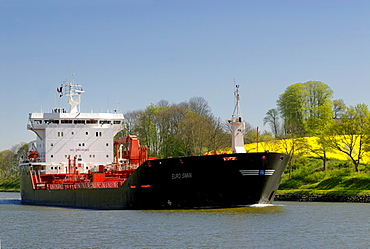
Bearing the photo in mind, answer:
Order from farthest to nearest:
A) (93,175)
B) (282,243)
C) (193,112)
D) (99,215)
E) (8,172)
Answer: (8,172) < (193,112) < (93,175) < (99,215) < (282,243)

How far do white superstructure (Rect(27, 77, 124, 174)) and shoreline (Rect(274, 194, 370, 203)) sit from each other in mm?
16629

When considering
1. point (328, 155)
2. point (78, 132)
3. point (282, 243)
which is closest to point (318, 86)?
point (328, 155)

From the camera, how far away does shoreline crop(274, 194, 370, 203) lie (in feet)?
153

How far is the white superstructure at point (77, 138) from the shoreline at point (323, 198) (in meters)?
16.6

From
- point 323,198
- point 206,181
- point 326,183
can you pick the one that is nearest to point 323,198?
point 323,198

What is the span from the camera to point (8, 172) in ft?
420

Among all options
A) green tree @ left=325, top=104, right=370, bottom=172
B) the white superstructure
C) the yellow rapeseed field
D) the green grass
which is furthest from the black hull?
the yellow rapeseed field

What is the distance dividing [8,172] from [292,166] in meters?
81.6

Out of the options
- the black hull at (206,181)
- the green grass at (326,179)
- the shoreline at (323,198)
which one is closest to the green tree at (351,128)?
the green grass at (326,179)

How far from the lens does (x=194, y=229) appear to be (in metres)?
26.7

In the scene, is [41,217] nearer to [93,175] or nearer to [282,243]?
[93,175]

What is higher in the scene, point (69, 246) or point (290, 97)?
point (290, 97)

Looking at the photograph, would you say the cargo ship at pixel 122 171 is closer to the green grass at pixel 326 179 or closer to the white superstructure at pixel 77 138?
the white superstructure at pixel 77 138

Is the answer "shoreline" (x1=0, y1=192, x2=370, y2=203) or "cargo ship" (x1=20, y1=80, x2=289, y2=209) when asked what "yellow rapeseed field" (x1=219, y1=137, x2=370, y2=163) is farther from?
"cargo ship" (x1=20, y1=80, x2=289, y2=209)
